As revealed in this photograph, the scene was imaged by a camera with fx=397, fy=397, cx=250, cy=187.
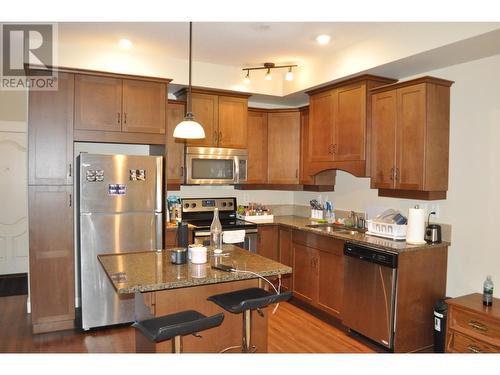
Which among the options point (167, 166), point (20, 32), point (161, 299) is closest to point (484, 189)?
point (161, 299)

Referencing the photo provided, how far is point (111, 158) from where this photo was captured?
12.3 feet

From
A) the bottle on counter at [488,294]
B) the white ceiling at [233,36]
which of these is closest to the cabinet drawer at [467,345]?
the bottle on counter at [488,294]

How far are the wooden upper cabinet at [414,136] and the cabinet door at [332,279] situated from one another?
2.58ft

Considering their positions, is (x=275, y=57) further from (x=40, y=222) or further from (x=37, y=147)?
(x=40, y=222)

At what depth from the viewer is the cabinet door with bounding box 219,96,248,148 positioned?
4664 mm

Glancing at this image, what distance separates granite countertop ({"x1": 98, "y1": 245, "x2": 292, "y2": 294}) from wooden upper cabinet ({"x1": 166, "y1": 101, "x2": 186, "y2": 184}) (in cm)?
176

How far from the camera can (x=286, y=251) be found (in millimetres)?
4613

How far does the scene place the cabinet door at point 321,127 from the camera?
170 inches

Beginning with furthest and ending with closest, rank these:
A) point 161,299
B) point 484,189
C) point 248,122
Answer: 1. point 248,122
2. point 484,189
3. point 161,299

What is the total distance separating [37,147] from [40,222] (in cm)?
69

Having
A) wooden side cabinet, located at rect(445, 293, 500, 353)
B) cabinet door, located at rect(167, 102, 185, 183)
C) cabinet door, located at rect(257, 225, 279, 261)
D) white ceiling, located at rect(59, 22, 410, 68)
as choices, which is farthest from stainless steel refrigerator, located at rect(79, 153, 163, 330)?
wooden side cabinet, located at rect(445, 293, 500, 353)

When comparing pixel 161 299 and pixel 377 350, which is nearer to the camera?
pixel 161 299

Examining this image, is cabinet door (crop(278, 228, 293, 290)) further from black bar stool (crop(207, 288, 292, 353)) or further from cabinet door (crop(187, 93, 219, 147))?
black bar stool (crop(207, 288, 292, 353))

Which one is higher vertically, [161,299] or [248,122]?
[248,122]
